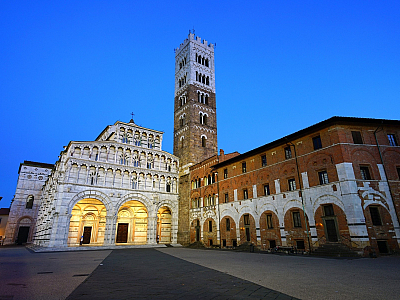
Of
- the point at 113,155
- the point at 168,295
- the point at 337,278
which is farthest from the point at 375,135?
the point at 113,155

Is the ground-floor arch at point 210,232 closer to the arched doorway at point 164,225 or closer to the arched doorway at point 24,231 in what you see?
the arched doorway at point 164,225

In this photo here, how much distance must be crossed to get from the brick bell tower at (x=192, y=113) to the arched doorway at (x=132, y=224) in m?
6.30

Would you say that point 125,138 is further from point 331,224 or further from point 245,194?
point 331,224

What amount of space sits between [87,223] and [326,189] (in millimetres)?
34629

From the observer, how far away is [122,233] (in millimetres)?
38312

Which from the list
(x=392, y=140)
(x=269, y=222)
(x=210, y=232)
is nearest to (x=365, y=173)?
(x=392, y=140)

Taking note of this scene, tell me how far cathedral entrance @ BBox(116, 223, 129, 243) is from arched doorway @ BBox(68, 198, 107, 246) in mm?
2627

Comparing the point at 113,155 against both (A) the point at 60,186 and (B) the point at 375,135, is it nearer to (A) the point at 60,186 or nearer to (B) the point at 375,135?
(A) the point at 60,186

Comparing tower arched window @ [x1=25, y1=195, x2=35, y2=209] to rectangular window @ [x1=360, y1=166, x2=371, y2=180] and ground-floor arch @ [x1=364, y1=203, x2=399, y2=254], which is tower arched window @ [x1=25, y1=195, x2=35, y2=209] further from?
rectangular window @ [x1=360, y1=166, x2=371, y2=180]

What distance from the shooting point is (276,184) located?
79.7 feet

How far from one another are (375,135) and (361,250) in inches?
388

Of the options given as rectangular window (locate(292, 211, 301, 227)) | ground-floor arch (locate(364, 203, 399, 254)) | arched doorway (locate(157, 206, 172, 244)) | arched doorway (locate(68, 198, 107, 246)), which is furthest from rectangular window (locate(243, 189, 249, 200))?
arched doorway (locate(68, 198, 107, 246))

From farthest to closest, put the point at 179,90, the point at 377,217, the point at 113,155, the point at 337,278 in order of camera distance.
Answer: the point at 179,90, the point at 113,155, the point at 377,217, the point at 337,278

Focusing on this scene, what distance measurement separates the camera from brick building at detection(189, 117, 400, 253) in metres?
18.0
